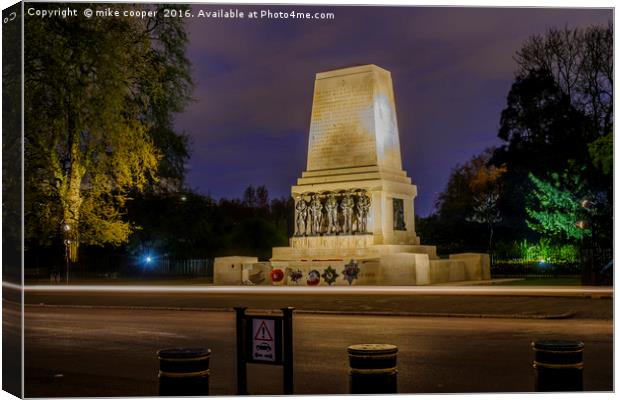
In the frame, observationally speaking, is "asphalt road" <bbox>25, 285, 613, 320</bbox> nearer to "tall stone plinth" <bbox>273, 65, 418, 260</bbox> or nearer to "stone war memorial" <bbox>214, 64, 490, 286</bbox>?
"stone war memorial" <bbox>214, 64, 490, 286</bbox>

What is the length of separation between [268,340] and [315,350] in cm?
530

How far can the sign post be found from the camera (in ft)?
28.9

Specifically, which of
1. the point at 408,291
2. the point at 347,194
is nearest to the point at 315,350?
the point at 408,291

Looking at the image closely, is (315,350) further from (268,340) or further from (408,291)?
(408,291)

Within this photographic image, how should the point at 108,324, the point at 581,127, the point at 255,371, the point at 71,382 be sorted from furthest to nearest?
the point at 581,127
the point at 108,324
the point at 255,371
the point at 71,382

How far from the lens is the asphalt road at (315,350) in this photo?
1098 cm

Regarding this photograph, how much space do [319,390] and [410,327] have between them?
7.51 m

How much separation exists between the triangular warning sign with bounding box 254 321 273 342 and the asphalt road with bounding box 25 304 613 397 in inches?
66.9

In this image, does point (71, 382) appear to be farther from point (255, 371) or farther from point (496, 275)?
point (496, 275)

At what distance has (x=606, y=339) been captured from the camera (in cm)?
1523

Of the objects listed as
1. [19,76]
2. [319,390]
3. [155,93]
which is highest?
[155,93]

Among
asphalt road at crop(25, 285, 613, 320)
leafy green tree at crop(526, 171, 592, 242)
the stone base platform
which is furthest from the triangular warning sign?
leafy green tree at crop(526, 171, 592, 242)

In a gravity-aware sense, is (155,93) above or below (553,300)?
above

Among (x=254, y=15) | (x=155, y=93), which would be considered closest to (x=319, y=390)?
(x=254, y=15)
